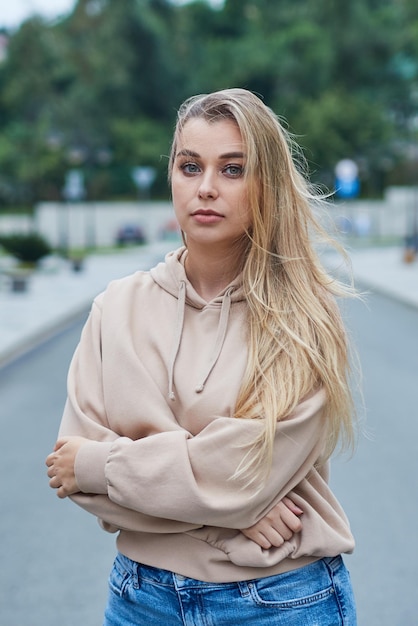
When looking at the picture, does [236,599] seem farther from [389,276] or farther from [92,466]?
[389,276]

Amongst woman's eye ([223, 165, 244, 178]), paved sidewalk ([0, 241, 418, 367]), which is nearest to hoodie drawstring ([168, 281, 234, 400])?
woman's eye ([223, 165, 244, 178])

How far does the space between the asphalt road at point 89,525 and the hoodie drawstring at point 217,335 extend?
0.35 meters

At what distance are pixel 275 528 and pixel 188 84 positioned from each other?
217 ft

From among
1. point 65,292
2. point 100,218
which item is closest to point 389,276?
point 65,292

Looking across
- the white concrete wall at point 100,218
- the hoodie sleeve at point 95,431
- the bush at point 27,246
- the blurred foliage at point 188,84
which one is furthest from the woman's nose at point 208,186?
the blurred foliage at point 188,84

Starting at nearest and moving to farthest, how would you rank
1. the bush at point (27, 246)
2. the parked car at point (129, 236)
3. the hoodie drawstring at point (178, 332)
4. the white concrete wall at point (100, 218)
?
the hoodie drawstring at point (178, 332) → the bush at point (27, 246) → the parked car at point (129, 236) → the white concrete wall at point (100, 218)

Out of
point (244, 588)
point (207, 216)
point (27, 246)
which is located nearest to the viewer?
point (244, 588)

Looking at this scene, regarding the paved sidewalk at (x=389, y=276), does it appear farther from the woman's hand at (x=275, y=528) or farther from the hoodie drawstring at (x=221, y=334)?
the woman's hand at (x=275, y=528)

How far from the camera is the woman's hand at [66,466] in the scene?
2018mm

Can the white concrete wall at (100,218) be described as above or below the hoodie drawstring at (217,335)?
below

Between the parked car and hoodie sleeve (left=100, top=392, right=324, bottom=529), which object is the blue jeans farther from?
the parked car

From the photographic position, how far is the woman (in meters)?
1.93

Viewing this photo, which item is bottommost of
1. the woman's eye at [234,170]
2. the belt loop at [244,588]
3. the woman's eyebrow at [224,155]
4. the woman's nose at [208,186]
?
the belt loop at [244,588]

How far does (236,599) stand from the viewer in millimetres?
1935
